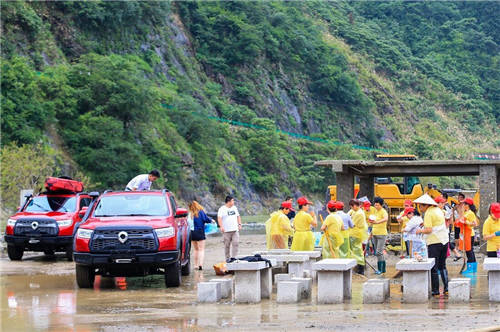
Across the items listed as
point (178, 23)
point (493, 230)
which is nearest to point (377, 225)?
point (493, 230)

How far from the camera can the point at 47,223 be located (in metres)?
→ 24.1

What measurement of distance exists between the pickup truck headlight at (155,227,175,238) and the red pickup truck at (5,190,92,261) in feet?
25.0

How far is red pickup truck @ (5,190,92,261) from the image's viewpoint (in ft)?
78.8

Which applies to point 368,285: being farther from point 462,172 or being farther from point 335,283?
point 462,172

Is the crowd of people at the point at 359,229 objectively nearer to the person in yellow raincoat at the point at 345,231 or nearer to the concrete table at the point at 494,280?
the person in yellow raincoat at the point at 345,231

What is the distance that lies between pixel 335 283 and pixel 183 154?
46.9m

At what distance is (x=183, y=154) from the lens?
61250 millimetres

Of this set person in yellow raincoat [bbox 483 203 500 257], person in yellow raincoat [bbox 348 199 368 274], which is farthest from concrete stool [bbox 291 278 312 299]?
person in yellow raincoat [bbox 483 203 500 257]

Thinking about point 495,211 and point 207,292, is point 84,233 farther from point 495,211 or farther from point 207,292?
point 495,211

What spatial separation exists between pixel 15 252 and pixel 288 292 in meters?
12.3

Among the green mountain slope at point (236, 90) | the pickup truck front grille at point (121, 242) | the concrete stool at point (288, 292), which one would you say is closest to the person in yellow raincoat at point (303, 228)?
the pickup truck front grille at point (121, 242)

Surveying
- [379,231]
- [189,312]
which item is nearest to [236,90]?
[379,231]

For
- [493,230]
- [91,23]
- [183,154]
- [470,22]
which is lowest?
[493,230]

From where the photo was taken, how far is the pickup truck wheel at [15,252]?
24.7 meters
